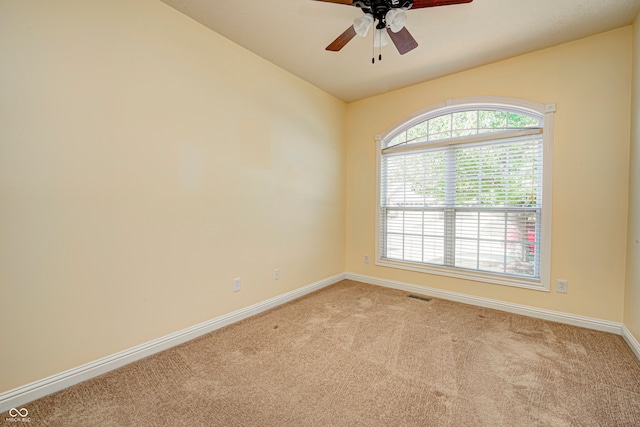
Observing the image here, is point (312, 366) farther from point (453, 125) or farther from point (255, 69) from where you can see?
point (453, 125)

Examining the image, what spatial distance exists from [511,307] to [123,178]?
12.4 feet

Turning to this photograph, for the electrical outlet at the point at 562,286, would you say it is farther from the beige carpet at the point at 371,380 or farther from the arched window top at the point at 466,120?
the arched window top at the point at 466,120

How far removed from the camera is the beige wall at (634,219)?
6.92 ft

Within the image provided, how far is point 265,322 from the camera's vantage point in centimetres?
264

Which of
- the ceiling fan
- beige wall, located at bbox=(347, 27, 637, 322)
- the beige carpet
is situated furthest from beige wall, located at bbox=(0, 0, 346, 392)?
beige wall, located at bbox=(347, 27, 637, 322)

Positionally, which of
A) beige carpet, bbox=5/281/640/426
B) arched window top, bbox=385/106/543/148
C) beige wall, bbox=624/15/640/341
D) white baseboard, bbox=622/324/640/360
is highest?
arched window top, bbox=385/106/543/148

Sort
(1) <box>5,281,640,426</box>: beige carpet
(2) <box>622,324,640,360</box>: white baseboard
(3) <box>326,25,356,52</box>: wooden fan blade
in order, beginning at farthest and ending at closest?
(2) <box>622,324,640,360</box>: white baseboard, (3) <box>326,25,356,52</box>: wooden fan blade, (1) <box>5,281,640,426</box>: beige carpet

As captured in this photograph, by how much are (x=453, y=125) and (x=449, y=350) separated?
8.20ft

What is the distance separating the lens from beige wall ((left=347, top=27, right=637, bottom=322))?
2.37 metres

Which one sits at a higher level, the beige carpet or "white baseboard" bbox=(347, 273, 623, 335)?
"white baseboard" bbox=(347, 273, 623, 335)

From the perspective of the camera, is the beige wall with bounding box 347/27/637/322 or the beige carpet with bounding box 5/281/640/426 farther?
the beige wall with bounding box 347/27/637/322

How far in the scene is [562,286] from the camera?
2631mm

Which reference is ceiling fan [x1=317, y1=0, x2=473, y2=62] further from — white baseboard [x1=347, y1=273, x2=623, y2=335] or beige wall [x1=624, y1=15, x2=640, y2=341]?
white baseboard [x1=347, y1=273, x2=623, y2=335]

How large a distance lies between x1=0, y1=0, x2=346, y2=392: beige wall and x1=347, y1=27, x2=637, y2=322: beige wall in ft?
8.56
